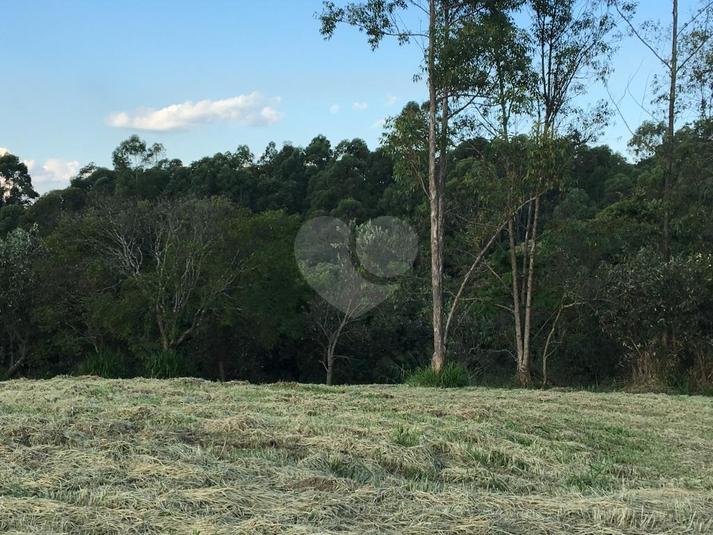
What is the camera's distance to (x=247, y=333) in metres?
21.3

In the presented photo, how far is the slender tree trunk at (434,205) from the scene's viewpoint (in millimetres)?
12172

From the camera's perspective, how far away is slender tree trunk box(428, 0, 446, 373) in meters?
12.2

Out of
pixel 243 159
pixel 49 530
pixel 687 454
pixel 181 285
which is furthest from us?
pixel 243 159

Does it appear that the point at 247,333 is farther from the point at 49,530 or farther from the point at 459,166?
the point at 49,530

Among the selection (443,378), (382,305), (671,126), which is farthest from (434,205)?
(382,305)

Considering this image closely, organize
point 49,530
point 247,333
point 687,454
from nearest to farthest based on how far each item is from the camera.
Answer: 1. point 49,530
2. point 687,454
3. point 247,333

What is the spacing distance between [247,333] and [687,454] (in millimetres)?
17202

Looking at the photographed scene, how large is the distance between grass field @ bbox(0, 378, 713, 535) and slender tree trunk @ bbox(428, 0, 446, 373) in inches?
215

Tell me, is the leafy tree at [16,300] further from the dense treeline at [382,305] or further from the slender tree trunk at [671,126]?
the slender tree trunk at [671,126]

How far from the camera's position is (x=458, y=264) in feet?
61.4

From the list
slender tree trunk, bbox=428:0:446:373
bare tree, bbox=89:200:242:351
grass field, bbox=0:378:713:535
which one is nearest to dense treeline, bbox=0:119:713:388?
bare tree, bbox=89:200:242:351

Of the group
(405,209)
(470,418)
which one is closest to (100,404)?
(470,418)

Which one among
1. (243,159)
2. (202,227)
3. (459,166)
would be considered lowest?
(202,227)

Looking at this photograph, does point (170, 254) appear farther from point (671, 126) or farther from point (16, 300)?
point (671, 126)
